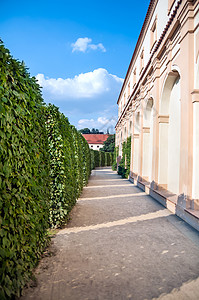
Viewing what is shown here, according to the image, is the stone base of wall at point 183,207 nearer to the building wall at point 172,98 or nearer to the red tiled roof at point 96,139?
the building wall at point 172,98

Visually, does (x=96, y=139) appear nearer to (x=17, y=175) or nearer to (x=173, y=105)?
(x=173, y=105)

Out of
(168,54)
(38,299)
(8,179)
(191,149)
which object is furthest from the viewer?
(168,54)

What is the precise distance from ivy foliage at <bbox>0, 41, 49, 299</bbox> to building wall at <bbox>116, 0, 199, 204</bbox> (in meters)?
3.77

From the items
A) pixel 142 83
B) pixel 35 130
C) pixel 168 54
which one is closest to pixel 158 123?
pixel 168 54

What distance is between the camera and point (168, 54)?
6566 mm

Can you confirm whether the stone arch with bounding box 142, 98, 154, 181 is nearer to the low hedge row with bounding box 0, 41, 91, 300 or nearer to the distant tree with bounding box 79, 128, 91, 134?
the low hedge row with bounding box 0, 41, 91, 300

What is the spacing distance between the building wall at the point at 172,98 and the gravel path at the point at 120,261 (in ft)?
4.87

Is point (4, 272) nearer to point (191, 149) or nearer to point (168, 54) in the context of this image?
point (191, 149)

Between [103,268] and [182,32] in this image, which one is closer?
[103,268]

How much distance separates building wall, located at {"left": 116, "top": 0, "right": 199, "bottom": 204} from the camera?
4820 millimetres

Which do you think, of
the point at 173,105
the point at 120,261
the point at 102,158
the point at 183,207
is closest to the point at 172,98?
the point at 173,105

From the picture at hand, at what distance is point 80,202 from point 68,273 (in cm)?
405

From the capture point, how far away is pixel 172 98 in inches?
287

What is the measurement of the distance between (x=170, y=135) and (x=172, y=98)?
137cm
